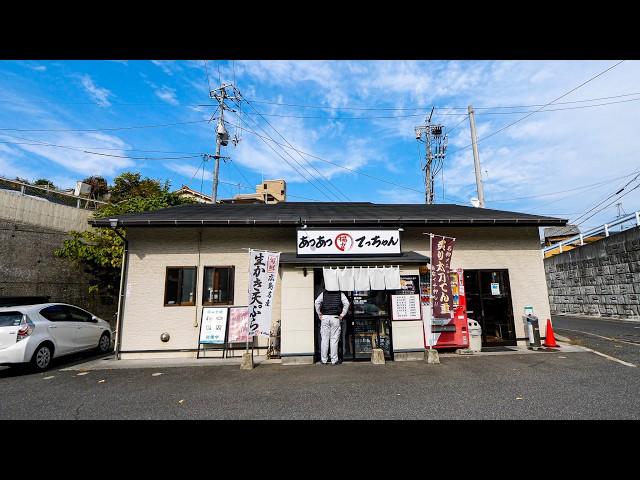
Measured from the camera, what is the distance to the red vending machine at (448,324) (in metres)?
8.66

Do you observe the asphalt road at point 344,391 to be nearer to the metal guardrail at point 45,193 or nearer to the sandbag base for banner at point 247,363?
the sandbag base for banner at point 247,363

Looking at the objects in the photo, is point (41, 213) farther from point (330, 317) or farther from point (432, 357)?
point (432, 357)

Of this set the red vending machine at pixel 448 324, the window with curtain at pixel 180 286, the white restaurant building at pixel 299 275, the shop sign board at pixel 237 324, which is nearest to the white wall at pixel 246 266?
the white restaurant building at pixel 299 275

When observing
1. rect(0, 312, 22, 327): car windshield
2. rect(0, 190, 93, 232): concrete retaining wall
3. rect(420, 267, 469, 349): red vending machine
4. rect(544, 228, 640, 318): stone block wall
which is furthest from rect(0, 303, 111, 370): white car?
rect(544, 228, 640, 318): stone block wall

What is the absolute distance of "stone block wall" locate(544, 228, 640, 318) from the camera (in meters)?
13.2

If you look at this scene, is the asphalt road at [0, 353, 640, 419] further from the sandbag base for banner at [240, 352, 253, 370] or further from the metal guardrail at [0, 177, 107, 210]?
the metal guardrail at [0, 177, 107, 210]

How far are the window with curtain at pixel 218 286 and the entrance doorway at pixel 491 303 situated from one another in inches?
284
